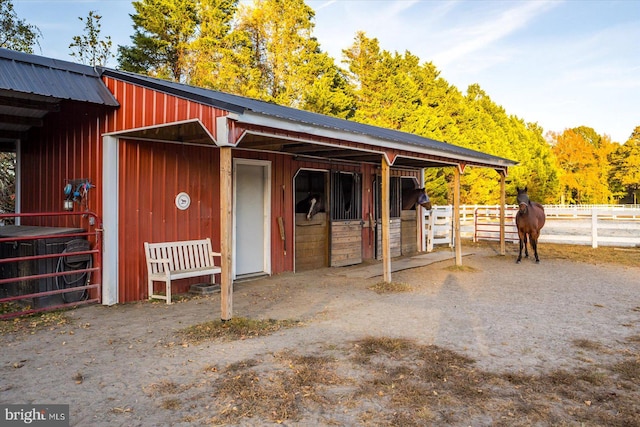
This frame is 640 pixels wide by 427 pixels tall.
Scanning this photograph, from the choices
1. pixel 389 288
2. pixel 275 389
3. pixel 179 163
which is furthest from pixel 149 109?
pixel 389 288

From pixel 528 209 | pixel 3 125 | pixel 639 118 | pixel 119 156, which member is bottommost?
pixel 528 209

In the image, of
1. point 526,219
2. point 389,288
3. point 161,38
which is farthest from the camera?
point 161,38

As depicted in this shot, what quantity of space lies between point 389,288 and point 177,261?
327cm

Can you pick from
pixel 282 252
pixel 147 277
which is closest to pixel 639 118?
pixel 282 252

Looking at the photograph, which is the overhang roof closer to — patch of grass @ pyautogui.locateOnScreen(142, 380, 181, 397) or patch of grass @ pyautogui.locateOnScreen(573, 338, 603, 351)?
patch of grass @ pyautogui.locateOnScreen(142, 380, 181, 397)

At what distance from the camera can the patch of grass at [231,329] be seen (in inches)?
176

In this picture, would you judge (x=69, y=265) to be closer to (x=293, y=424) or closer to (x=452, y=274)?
(x=293, y=424)

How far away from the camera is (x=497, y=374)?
349 centimetres

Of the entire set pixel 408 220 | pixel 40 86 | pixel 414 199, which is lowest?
pixel 408 220

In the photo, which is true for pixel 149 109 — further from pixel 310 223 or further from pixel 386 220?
pixel 310 223

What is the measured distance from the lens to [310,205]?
29.2 ft

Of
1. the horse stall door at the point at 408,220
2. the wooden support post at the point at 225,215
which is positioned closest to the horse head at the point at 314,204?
the horse stall door at the point at 408,220

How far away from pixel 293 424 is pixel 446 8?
1315 cm

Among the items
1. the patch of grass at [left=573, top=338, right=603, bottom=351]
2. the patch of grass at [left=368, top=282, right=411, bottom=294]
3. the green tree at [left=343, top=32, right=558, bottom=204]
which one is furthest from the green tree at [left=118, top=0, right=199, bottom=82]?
the patch of grass at [left=573, top=338, right=603, bottom=351]
